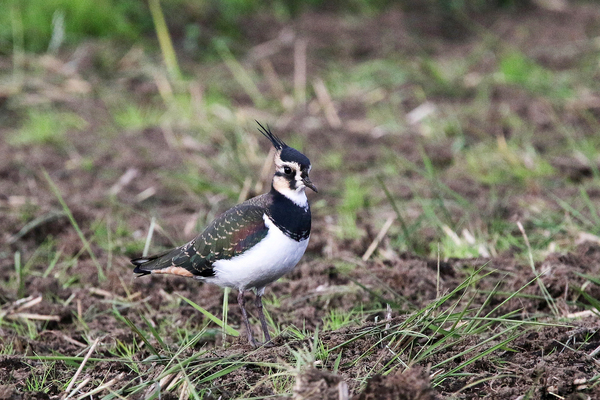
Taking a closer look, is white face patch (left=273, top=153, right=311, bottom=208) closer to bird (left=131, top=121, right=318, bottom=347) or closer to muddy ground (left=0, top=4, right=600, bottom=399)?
bird (left=131, top=121, right=318, bottom=347)

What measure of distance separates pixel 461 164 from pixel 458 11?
5.25 m

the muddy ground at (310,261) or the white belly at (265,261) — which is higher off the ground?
the white belly at (265,261)

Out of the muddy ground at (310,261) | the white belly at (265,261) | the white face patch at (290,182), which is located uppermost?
the white face patch at (290,182)

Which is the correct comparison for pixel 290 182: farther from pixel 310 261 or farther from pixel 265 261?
pixel 310 261

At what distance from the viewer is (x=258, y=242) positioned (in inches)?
155

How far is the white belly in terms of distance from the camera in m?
3.87

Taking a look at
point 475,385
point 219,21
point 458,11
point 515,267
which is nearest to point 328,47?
point 219,21

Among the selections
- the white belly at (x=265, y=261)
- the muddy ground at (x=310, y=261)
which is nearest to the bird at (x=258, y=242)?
the white belly at (x=265, y=261)

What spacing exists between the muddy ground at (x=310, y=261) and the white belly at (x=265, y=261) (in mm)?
349

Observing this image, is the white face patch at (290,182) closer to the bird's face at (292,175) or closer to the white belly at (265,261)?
the bird's face at (292,175)

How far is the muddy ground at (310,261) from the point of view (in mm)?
3330

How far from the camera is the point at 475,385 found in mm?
3246

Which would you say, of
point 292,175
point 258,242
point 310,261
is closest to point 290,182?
point 292,175

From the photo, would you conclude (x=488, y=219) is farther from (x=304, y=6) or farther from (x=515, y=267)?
(x=304, y=6)
